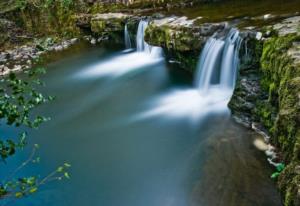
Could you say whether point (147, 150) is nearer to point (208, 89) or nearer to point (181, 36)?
point (208, 89)

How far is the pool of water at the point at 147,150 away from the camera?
6.73 meters

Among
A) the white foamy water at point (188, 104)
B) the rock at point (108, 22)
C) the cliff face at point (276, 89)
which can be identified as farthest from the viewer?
the rock at point (108, 22)

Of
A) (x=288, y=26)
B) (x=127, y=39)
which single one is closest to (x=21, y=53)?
(x=127, y=39)

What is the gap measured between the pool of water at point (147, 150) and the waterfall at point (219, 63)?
610mm

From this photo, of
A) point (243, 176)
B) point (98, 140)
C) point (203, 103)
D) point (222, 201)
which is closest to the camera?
point (222, 201)

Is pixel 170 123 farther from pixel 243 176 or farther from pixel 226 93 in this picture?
pixel 243 176

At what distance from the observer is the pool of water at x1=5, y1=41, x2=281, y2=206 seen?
6727 millimetres

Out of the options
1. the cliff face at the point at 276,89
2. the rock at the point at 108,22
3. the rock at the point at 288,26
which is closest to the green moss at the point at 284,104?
the cliff face at the point at 276,89

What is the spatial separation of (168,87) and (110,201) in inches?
232

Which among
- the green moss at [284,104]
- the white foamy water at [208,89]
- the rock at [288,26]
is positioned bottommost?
the white foamy water at [208,89]

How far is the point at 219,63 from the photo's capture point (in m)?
11.0

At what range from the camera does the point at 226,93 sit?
10.5m

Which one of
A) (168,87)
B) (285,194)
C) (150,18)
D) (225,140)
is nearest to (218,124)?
(225,140)

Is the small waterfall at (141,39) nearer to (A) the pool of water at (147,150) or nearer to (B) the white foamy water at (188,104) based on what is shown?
(A) the pool of water at (147,150)
